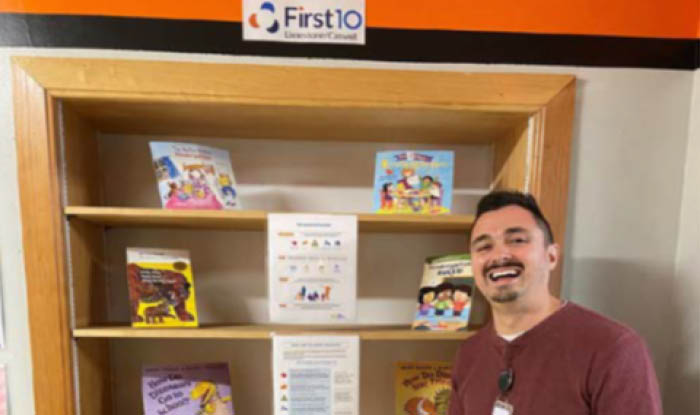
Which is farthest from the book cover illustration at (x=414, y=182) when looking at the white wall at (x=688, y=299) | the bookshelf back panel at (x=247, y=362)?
the white wall at (x=688, y=299)

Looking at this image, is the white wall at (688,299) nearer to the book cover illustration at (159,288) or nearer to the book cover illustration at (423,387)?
the book cover illustration at (423,387)

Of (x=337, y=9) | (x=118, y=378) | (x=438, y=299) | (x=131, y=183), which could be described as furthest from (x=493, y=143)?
(x=118, y=378)

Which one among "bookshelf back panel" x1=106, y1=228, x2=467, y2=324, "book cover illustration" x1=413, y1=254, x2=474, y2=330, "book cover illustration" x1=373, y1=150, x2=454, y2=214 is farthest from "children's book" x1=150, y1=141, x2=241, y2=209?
"book cover illustration" x1=413, y1=254, x2=474, y2=330

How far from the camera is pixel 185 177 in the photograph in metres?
1.20

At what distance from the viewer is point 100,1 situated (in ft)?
3.77

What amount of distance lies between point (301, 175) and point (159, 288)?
0.64 metres

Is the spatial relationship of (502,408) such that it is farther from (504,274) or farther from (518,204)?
(518,204)

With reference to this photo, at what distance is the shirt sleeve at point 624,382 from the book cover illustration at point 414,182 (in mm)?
574

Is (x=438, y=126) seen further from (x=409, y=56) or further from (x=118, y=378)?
(x=118, y=378)

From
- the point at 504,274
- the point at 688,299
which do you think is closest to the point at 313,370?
the point at 504,274

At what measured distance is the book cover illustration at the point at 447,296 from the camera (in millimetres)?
1227

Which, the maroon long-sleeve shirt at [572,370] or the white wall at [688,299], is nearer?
the maroon long-sleeve shirt at [572,370]

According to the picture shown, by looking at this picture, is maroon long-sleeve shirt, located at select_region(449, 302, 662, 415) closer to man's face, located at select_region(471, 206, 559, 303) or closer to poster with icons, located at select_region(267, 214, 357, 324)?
man's face, located at select_region(471, 206, 559, 303)

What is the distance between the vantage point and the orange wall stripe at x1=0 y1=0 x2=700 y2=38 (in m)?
1.17
